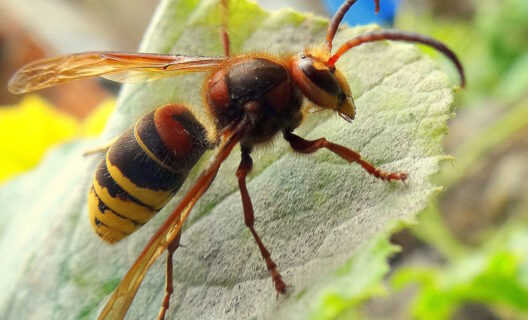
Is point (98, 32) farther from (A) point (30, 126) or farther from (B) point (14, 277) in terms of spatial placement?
(B) point (14, 277)

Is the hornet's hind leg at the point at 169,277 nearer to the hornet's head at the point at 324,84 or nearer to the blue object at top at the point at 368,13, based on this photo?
the hornet's head at the point at 324,84

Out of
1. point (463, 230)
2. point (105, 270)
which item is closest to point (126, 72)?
point (105, 270)

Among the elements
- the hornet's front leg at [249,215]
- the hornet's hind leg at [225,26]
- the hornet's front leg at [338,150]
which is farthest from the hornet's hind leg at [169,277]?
the hornet's hind leg at [225,26]

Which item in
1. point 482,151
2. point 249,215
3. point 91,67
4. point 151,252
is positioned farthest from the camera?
point 482,151

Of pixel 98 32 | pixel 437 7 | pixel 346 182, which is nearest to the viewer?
pixel 346 182

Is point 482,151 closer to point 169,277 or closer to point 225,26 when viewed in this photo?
point 225,26

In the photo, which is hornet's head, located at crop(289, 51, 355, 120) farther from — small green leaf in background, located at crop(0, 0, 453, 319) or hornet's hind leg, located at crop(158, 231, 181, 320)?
hornet's hind leg, located at crop(158, 231, 181, 320)

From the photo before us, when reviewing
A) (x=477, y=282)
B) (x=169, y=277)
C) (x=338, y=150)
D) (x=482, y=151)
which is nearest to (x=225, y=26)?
(x=338, y=150)
